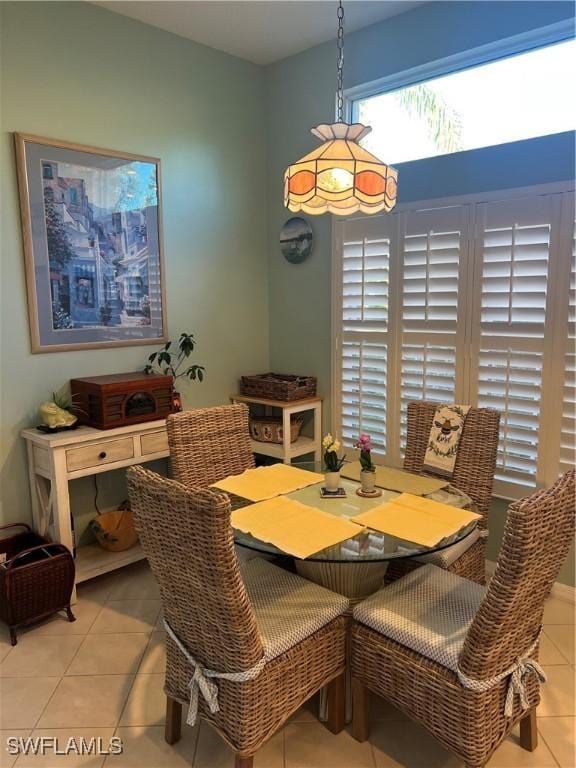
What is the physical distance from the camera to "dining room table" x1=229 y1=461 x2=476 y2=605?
1749mm

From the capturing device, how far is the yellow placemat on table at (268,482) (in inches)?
87.7

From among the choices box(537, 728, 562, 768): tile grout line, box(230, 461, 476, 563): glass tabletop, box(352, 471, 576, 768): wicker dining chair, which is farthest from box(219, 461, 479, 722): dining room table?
box(537, 728, 562, 768): tile grout line

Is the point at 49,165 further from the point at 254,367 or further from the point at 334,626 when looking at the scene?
the point at 334,626

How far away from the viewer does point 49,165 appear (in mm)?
2756

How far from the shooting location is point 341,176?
1855 mm

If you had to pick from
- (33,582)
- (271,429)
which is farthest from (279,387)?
(33,582)

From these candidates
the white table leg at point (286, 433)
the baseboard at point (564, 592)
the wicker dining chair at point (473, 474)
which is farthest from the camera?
the white table leg at point (286, 433)

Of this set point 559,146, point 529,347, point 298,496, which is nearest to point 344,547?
point 298,496

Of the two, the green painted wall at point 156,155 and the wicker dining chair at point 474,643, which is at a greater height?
the green painted wall at point 156,155

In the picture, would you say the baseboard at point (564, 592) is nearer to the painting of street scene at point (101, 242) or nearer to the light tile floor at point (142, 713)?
the light tile floor at point (142, 713)

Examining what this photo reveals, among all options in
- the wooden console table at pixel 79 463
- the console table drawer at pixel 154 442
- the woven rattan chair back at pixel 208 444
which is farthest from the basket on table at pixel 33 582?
the woven rattan chair back at pixel 208 444

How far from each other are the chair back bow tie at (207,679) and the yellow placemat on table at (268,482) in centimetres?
67

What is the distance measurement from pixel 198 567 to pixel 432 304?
2081mm

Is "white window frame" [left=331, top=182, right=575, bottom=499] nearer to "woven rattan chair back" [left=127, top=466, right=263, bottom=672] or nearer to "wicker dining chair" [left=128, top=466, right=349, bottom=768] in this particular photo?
"wicker dining chair" [left=128, top=466, right=349, bottom=768]
